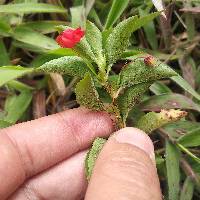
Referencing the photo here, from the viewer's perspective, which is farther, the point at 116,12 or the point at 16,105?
the point at 16,105

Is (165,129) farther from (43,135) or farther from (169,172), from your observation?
(43,135)

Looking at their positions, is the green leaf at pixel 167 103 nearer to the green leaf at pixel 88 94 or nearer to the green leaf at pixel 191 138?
the green leaf at pixel 191 138

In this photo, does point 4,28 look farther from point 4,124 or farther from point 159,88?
point 159,88

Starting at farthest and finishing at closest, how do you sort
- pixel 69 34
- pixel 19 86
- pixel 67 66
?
pixel 19 86 → pixel 67 66 → pixel 69 34

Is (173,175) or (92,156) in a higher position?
(92,156)

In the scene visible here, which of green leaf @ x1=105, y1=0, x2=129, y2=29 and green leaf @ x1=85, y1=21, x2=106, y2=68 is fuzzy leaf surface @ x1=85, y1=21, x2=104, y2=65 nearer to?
green leaf @ x1=85, y1=21, x2=106, y2=68

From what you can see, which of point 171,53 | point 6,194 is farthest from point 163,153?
point 6,194

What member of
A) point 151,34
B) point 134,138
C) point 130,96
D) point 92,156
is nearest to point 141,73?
point 130,96

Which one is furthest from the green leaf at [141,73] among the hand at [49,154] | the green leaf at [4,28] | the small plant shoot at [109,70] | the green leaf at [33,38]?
the green leaf at [4,28]
